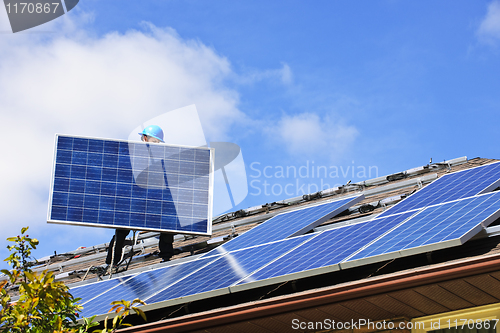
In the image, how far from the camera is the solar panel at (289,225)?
37.5 feet

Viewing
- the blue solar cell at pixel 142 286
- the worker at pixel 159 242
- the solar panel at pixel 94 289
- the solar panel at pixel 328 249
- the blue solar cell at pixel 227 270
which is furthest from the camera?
the worker at pixel 159 242

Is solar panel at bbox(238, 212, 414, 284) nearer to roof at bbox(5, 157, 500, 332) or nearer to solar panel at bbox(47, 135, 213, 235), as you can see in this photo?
roof at bbox(5, 157, 500, 332)

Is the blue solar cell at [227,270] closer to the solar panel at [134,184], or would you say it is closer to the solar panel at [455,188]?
the solar panel at [134,184]

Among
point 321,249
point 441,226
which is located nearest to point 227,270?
point 321,249

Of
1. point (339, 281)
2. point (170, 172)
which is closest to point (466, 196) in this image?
point (339, 281)

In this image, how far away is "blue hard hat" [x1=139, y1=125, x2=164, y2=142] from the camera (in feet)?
42.9

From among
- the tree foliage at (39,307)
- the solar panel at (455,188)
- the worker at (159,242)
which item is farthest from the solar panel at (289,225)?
the tree foliage at (39,307)

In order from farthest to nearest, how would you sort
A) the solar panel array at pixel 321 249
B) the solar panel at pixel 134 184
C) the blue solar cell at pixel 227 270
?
1. the solar panel at pixel 134 184
2. the blue solar cell at pixel 227 270
3. the solar panel array at pixel 321 249

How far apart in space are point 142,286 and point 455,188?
6.58m

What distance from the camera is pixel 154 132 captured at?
43.0 feet

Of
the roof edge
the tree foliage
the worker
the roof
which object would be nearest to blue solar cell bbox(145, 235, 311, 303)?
the roof

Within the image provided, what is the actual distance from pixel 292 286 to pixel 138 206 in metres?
4.86

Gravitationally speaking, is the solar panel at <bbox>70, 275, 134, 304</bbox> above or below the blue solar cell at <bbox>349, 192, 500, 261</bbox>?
below

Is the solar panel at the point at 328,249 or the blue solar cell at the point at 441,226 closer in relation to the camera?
the blue solar cell at the point at 441,226
